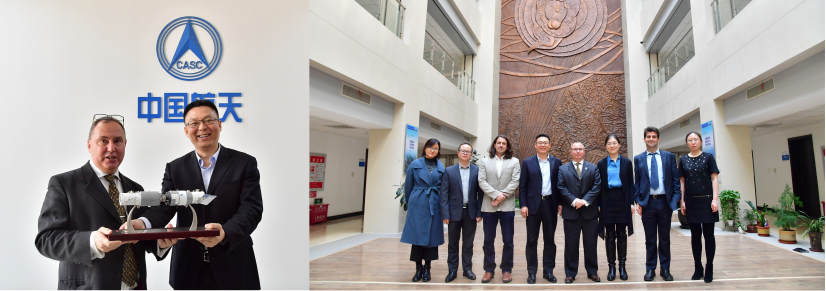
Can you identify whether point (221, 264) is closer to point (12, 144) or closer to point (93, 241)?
point (93, 241)

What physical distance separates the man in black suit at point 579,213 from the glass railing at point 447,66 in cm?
606

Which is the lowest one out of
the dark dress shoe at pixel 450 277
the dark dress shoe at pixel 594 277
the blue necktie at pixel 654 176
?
the dark dress shoe at pixel 450 277

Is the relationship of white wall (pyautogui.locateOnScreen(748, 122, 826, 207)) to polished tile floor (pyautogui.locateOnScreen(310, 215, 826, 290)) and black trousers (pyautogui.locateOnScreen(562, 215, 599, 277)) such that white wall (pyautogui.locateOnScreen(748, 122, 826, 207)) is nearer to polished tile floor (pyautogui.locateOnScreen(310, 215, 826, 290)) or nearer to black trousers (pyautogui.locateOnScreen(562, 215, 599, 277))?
polished tile floor (pyautogui.locateOnScreen(310, 215, 826, 290))

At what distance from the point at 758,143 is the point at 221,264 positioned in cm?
1442

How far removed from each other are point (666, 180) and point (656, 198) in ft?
0.63

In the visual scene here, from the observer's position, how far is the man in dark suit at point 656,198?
160 inches

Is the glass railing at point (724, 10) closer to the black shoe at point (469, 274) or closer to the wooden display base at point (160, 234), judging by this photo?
the black shoe at point (469, 274)

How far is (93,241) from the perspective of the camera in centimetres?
182

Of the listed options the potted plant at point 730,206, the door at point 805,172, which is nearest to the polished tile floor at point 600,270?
the potted plant at point 730,206

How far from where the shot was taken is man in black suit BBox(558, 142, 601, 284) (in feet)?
13.0

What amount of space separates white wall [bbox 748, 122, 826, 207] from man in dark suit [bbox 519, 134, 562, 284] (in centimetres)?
868

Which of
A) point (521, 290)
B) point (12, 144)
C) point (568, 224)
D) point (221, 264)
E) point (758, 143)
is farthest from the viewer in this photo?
point (758, 143)

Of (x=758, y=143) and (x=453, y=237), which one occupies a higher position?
(x=758, y=143)

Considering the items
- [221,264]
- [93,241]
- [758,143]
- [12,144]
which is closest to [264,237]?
[221,264]
